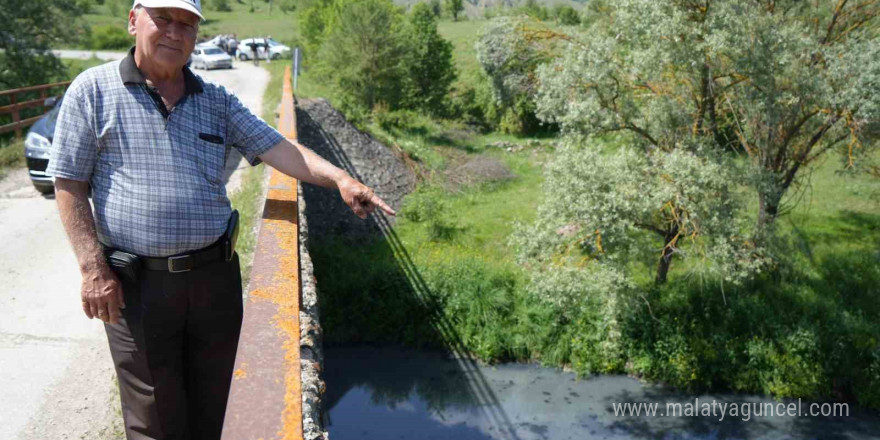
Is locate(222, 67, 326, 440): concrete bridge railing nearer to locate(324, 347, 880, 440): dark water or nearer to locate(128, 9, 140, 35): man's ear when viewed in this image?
locate(128, 9, 140, 35): man's ear

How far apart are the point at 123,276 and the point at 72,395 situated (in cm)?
213

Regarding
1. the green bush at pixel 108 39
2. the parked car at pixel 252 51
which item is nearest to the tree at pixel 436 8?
the parked car at pixel 252 51

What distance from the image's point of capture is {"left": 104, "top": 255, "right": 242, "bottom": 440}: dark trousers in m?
2.76

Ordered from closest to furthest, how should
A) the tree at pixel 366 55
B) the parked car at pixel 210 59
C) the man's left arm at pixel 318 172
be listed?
the man's left arm at pixel 318 172, the tree at pixel 366 55, the parked car at pixel 210 59

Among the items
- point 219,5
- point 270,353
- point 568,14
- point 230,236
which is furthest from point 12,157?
point 219,5

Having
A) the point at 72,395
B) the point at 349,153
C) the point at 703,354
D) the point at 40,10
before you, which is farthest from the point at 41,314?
the point at 40,10

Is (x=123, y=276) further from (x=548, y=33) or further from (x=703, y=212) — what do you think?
(x=548, y=33)

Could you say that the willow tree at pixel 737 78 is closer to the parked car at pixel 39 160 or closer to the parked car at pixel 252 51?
the parked car at pixel 39 160

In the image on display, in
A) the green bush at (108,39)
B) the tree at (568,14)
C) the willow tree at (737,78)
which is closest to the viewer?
the willow tree at (737,78)

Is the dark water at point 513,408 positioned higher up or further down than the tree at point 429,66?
further down

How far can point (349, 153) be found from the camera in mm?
20203

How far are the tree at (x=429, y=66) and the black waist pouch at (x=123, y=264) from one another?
89.3ft

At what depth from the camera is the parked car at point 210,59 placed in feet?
102

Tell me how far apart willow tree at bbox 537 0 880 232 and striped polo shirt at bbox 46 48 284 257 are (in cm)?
1079
